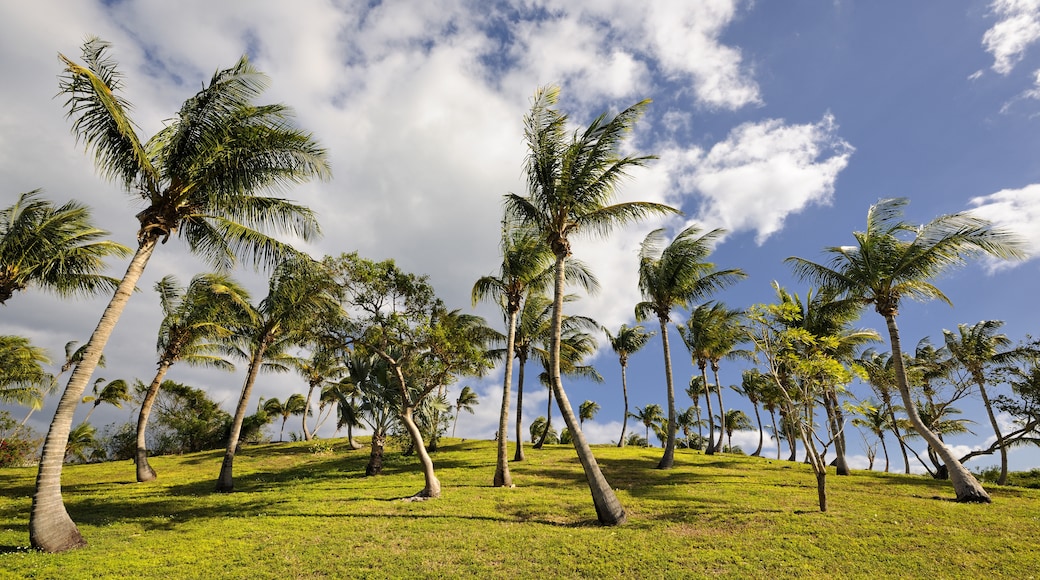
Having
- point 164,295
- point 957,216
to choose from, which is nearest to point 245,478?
point 164,295

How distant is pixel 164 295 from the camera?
82.6 feet

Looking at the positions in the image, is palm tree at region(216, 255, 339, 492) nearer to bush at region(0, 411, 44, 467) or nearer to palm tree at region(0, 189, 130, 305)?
palm tree at region(0, 189, 130, 305)

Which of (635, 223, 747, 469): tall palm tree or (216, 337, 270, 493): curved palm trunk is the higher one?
(635, 223, 747, 469): tall palm tree

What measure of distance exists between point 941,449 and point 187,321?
34953mm

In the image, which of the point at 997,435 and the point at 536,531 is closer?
the point at 536,531

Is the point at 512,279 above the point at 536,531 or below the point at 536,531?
above

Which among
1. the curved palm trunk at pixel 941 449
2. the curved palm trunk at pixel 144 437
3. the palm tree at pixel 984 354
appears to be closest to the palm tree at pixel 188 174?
the curved palm trunk at pixel 144 437

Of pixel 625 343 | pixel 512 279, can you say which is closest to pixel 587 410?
pixel 625 343

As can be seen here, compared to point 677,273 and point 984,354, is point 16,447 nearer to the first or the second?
point 677,273

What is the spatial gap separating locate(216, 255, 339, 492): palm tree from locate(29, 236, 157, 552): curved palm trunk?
16.2 ft

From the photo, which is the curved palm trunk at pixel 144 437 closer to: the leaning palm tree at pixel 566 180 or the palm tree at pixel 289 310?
the palm tree at pixel 289 310

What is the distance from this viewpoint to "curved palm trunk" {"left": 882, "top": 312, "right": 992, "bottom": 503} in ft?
50.0

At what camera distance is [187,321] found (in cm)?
2431

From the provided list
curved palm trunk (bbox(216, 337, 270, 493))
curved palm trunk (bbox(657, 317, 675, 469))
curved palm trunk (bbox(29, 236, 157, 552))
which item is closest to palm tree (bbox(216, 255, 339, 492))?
curved palm trunk (bbox(216, 337, 270, 493))
